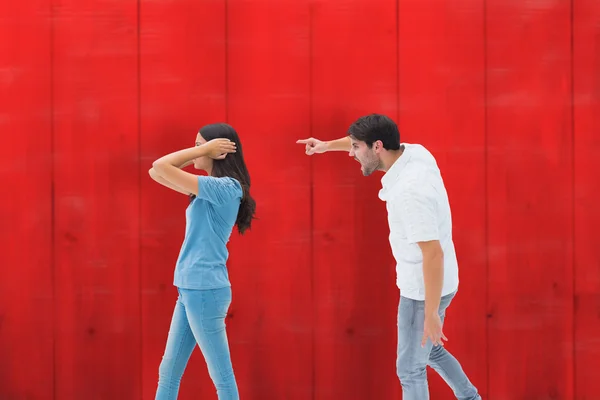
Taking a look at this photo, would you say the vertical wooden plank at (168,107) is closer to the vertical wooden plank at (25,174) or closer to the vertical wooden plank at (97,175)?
the vertical wooden plank at (97,175)

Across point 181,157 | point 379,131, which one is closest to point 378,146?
point 379,131

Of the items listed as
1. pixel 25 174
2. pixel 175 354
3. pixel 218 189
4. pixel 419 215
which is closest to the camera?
pixel 419 215

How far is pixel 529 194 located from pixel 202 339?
5.35 ft

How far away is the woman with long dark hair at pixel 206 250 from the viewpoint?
215 cm

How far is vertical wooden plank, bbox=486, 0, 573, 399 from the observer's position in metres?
2.78

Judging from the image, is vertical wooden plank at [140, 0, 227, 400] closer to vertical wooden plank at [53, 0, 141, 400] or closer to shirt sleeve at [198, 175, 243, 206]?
vertical wooden plank at [53, 0, 141, 400]

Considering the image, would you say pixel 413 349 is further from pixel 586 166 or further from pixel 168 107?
pixel 168 107

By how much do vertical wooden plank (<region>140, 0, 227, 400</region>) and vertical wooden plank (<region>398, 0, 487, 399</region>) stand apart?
2.85 ft

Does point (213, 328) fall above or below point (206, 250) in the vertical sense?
below

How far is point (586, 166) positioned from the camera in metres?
2.81

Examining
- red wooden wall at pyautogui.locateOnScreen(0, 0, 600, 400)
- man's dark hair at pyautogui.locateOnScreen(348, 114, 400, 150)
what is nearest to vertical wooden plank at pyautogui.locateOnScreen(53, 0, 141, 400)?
red wooden wall at pyautogui.locateOnScreen(0, 0, 600, 400)

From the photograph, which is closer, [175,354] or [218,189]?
[218,189]

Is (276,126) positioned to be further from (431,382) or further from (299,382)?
(431,382)

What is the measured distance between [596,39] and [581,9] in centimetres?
15
